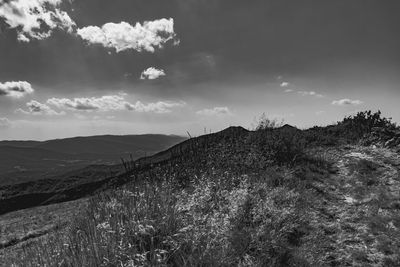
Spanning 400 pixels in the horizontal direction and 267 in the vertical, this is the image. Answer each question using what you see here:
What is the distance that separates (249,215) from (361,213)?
252cm

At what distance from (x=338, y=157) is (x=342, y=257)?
5.93 m

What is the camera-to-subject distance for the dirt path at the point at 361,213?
5.50 meters

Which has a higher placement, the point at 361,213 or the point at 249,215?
the point at 249,215

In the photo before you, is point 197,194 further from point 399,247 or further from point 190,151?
point 190,151

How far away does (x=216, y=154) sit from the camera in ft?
34.3

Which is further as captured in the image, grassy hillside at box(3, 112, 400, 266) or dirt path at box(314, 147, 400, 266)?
dirt path at box(314, 147, 400, 266)

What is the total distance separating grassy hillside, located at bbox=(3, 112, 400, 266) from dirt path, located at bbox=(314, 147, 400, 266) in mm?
22

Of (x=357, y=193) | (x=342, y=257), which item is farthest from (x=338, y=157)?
(x=342, y=257)

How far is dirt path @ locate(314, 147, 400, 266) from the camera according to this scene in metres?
5.50

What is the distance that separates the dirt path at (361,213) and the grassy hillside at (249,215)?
0.02 metres

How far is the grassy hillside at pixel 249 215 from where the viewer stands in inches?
171

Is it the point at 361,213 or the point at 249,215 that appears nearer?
the point at 249,215

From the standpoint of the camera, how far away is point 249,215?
6316 mm

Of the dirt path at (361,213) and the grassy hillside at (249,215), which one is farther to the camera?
the dirt path at (361,213)
